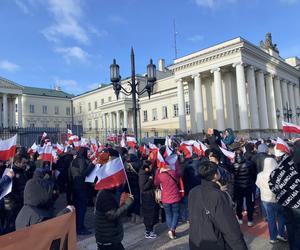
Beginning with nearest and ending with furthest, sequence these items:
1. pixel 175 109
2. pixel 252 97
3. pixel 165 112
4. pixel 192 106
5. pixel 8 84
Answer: pixel 252 97 → pixel 192 106 → pixel 175 109 → pixel 165 112 → pixel 8 84

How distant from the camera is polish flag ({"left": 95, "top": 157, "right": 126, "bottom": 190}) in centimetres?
437

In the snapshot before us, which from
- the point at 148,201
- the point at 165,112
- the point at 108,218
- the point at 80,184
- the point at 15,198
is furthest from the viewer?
the point at 165,112

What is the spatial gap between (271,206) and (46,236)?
4.49 metres

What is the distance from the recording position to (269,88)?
46562 mm

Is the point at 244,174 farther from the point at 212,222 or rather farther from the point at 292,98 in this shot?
the point at 292,98

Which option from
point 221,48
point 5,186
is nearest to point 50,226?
point 5,186

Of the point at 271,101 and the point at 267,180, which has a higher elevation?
the point at 271,101

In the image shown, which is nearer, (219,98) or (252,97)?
(219,98)

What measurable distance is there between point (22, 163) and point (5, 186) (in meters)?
1.69

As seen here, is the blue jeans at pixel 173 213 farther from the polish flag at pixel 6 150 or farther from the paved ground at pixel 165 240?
the polish flag at pixel 6 150

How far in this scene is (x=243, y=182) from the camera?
7.34m

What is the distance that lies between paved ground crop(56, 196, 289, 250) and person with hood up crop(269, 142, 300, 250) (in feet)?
4.37

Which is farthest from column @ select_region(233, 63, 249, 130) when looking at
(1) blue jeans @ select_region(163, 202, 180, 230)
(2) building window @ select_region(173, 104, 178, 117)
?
(1) blue jeans @ select_region(163, 202, 180, 230)

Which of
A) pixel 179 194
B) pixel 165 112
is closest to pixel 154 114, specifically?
pixel 165 112
